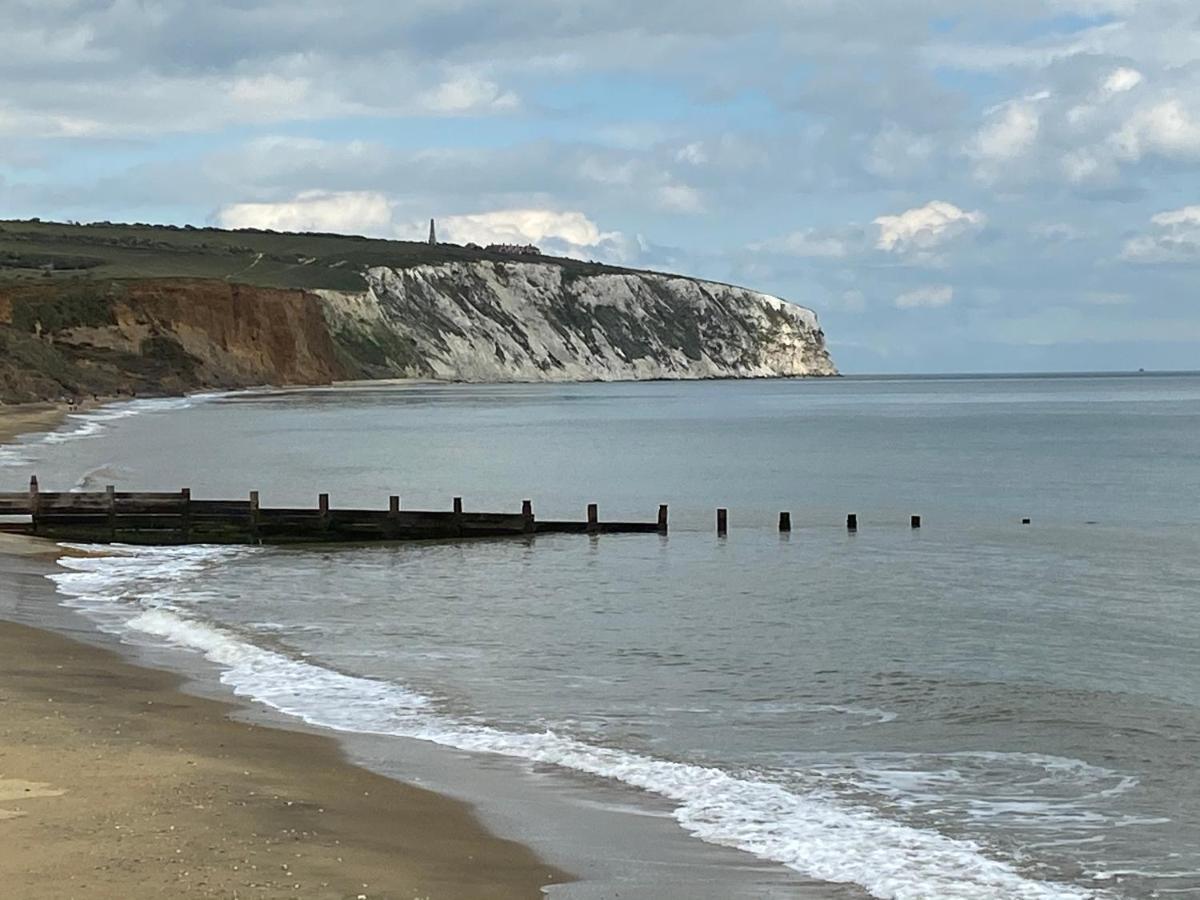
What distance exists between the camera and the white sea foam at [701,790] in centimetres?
997

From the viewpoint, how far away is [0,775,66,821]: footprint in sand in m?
10.1

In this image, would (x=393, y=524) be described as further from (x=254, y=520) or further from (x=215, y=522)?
(x=215, y=522)

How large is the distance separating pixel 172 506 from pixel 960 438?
206 feet

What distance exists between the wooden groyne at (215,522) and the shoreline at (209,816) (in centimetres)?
1775

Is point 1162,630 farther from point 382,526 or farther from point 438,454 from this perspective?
point 438,454

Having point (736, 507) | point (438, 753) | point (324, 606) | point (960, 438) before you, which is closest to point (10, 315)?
point (960, 438)

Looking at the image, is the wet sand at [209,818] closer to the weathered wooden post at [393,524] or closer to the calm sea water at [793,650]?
the calm sea water at [793,650]

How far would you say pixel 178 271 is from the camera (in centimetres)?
17775

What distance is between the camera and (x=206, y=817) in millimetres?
10070

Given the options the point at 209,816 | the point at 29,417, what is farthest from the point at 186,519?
the point at 29,417

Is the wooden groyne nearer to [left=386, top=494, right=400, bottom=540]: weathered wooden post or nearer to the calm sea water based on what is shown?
[left=386, top=494, right=400, bottom=540]: weathered wooden post

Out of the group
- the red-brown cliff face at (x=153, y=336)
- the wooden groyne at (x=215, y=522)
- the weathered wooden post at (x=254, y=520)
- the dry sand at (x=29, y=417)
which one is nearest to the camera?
the wooden groyne at (x=215, y=522)

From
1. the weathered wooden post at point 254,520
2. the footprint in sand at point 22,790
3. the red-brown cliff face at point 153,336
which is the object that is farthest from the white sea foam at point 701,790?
the red-brown cliff face at point 153,336

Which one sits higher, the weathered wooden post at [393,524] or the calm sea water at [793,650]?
the weathered wooden post at [393,524]
